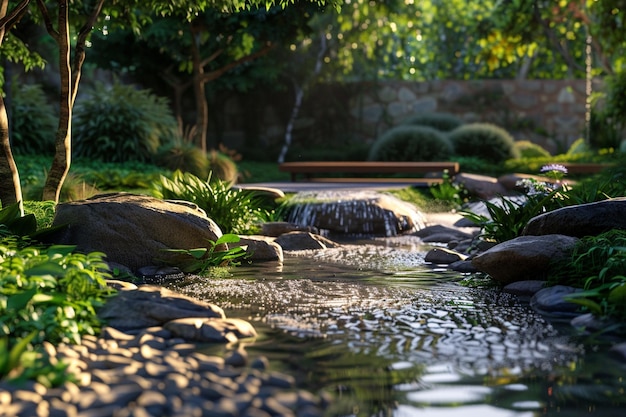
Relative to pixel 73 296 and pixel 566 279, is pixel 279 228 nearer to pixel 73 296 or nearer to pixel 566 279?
pixel 566 279

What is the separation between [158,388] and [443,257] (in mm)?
5155

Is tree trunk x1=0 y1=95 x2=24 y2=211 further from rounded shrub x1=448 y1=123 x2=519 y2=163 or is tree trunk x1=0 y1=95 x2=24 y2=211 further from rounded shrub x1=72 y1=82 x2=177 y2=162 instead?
rounded shrub x1=448 y1=123 x2=519 y2=163

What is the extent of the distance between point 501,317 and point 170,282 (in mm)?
2766

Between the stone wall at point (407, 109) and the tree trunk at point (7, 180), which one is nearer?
the tree trunk at point (7, 180)

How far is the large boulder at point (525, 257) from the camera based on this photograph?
6.66 meters

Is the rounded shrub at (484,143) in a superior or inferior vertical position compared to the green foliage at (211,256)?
superior

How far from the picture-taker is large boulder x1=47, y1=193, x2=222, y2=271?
7625 mm

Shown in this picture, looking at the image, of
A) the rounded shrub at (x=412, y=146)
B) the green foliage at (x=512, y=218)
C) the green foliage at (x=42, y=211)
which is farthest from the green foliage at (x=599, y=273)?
the rounded shrub at (x=412, y=146)

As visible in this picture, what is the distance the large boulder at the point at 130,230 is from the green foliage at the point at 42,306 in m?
1.91

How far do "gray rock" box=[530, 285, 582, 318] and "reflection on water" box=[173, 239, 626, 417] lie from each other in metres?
0.10

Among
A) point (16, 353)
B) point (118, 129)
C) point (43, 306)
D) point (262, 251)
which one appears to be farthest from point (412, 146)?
point (16, 353)

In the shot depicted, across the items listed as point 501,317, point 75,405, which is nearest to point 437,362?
point 501,317

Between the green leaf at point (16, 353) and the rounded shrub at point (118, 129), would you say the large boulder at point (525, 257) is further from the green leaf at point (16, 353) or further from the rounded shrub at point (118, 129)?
the rounded shrub at point (118, 129)

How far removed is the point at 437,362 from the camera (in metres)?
4.57
